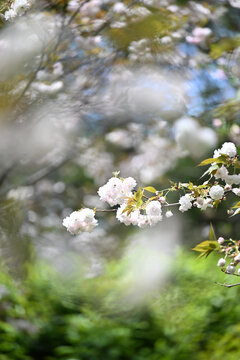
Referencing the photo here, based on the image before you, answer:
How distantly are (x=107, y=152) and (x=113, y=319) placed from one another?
2.95ft

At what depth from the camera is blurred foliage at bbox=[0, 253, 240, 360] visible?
131 centimetres

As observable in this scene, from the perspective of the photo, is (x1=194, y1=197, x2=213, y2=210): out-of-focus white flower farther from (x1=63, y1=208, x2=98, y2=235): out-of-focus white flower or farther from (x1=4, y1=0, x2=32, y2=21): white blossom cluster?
(x1=4, y1=0, x2=32, y2=21): white blossom cluster

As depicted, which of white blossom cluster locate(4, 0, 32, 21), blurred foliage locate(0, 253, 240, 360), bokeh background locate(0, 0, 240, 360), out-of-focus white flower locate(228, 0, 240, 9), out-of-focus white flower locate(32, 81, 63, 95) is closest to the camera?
white blossom cluster locate(4, 0, 32, 21)

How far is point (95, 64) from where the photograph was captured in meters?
1.76

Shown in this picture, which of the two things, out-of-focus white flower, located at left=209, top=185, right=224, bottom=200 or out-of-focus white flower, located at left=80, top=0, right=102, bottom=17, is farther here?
out-of-focus white flower, located at left=80, top=0, right=102, bottom=17

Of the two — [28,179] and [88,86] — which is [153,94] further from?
[28,179]

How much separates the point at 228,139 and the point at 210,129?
0.42 ft

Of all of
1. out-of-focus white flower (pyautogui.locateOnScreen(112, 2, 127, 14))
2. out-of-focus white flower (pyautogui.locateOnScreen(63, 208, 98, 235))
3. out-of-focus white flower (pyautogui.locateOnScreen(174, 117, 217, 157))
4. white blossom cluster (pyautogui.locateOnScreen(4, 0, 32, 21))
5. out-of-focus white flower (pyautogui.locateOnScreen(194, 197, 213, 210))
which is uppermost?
white blossom cluster (pyautogui.locateOnScreen(4, 0, 32, 21))

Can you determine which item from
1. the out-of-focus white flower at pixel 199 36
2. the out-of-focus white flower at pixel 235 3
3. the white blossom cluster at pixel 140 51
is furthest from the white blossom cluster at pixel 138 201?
the out-of-focus white flower at pixel 235 3

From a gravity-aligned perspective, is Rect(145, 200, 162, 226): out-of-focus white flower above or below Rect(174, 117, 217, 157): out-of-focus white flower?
above

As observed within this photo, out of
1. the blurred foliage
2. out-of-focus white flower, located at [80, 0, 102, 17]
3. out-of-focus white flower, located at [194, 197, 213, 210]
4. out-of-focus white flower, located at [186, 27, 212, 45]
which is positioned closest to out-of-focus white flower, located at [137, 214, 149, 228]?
out-of-focus white flower, located at [194, 197, 213, 210]

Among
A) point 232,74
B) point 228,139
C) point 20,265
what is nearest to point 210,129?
point 228,139

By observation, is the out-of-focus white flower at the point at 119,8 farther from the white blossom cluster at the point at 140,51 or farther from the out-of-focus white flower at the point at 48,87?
the out-of-focus white flower at the point at 48,87

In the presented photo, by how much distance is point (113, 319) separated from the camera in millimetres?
1564
